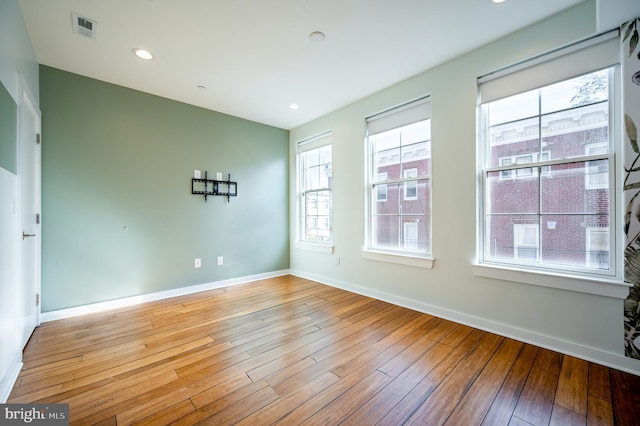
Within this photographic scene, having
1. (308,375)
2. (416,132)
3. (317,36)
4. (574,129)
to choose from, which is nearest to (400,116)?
(416,132)

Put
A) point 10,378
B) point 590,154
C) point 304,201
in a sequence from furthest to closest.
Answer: point 304,201 < point 590,154 < point 10,378

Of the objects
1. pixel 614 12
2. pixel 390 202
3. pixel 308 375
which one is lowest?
pixel 308 375

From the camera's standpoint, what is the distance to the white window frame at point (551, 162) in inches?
76.6

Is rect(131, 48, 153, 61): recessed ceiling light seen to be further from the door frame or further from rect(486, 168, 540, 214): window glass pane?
rect(486, 168, 540, 214): window glass pane

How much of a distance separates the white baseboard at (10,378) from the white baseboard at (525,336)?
10.6ft

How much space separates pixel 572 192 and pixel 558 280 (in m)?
0.73

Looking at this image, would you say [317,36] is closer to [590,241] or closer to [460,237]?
[460,237]

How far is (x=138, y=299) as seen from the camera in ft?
11.0

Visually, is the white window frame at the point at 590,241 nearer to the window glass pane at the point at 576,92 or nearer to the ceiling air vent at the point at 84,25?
the window glass pane at the point at 576,92

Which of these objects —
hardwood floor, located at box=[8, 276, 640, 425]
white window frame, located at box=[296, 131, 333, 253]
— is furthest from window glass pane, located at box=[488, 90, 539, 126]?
white window frame, located at box=[296, 131, 333, 253]

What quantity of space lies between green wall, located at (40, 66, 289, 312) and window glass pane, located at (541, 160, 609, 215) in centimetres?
376

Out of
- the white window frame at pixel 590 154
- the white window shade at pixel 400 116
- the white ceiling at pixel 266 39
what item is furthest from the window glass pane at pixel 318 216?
the white window frame at pixel 590 154

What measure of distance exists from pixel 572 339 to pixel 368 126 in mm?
3014

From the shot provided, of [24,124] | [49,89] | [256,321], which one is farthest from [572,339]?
[49,89]
